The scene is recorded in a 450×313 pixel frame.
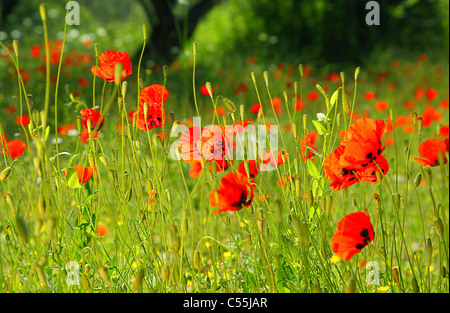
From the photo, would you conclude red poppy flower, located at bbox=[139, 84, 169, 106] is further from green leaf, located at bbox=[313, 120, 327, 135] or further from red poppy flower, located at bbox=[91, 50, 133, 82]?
green leaf, located at bbox=[313, 120, 327, 135]

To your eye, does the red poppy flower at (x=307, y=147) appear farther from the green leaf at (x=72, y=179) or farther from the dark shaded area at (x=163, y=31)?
the dark shaded area at (x=163, y=31)

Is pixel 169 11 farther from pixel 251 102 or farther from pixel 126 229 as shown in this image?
pixel 126 229

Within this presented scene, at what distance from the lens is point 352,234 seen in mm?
843

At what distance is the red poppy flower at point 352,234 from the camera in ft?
2.74

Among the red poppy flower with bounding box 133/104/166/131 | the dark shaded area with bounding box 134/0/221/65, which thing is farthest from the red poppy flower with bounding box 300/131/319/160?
the dark shaded area with bounding box 134/0/221/65

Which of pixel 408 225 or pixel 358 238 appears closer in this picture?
pixel 358 238

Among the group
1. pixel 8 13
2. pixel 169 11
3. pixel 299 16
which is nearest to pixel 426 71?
pixel 299 16

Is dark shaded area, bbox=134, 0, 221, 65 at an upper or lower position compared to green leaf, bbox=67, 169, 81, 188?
upper

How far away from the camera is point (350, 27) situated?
20.0 feet

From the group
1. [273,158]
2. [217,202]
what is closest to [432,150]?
[273,158]

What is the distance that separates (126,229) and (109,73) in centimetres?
32

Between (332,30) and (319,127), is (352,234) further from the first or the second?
(332,30)

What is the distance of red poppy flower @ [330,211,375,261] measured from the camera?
0.83 metres

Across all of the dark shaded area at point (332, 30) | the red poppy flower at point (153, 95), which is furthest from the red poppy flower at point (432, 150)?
the dark shaded area at point (332, 30)
